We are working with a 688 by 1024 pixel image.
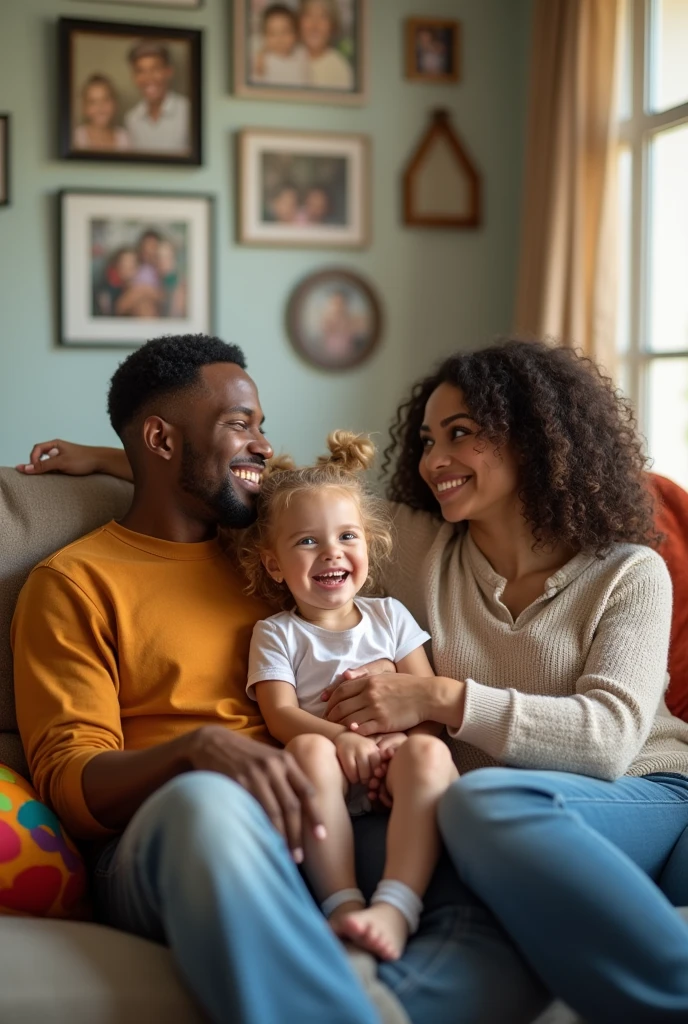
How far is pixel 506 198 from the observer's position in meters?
3.91

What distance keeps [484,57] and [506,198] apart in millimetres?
496

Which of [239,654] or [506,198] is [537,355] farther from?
[506,198]

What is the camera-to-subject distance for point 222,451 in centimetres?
185

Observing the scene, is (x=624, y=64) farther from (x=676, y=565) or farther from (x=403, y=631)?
(x=403, y=631)

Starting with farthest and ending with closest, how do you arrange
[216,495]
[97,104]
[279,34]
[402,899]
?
[279,34]
[97,104]
[216,495]
[402,899]

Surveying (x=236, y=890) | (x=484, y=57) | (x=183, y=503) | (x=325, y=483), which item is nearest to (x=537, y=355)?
(x=325, y=483)

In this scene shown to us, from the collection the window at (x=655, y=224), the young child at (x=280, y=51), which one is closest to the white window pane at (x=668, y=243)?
the window at (x=655, y=224)

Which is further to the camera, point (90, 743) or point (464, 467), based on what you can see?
point (464, 467)

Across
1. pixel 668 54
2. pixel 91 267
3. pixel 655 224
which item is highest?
pixel 668 54

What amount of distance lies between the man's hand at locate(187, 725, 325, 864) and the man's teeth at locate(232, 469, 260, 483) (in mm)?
574

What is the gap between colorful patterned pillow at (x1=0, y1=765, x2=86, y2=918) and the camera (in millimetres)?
1453

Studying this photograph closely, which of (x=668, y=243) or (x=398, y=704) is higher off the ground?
(x=668, y=243)

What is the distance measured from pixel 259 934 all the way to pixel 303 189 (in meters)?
2.96

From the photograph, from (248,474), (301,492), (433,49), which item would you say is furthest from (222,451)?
(433,49)
